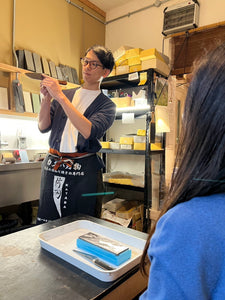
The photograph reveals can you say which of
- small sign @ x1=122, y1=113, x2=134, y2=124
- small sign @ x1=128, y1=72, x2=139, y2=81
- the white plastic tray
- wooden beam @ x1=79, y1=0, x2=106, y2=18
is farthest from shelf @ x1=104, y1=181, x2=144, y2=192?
wooden beam @ x1=79, y1=0, x2=106, y2=18

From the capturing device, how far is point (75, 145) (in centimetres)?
123

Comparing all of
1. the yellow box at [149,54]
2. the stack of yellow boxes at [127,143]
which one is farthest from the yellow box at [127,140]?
the yellow box at [149,54]

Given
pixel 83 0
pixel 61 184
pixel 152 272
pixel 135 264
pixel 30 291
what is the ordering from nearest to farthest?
pixel 152 272
pixel 30 291
pixel 135 264
pixel 61 184
pixel 83 0

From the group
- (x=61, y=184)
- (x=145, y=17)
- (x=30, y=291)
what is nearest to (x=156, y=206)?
(x=61, y=184)

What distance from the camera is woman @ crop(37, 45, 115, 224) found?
1.18 m

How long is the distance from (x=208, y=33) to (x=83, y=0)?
167 centimetres

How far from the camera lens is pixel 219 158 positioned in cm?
36

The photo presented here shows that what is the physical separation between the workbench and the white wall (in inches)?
105

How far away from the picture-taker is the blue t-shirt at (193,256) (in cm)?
31

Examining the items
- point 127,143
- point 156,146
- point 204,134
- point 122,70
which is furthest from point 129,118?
point 204,134

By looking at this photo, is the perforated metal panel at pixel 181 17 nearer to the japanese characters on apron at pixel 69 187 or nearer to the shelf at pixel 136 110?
the shelf at pixel 136 110

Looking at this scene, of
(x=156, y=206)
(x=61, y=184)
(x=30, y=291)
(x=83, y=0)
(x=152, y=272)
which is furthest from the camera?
(x=83, y=0)

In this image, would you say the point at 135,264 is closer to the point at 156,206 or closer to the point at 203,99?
the point at 203,99

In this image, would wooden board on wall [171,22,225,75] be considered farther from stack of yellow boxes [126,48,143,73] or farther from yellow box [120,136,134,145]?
yellow box [120,136,134,145]
